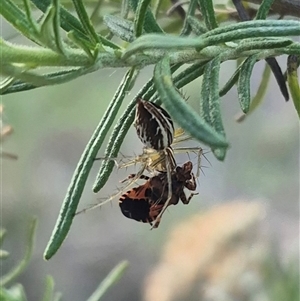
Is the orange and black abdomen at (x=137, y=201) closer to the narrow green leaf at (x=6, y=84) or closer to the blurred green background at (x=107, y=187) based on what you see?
the narrow green leaf at (x=6, y=84)

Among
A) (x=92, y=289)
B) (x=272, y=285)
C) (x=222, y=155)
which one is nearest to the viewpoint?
(x=222, y=155)

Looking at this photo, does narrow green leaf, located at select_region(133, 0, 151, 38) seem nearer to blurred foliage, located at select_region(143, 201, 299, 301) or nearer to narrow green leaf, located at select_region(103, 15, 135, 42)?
narrow green leaf, located at select_region(103, 15, 135, 42)

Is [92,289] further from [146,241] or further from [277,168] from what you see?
[277,168]

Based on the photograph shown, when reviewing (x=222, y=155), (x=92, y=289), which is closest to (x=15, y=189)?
(x=92, y=289)

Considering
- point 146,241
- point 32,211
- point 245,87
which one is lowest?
point 146,241

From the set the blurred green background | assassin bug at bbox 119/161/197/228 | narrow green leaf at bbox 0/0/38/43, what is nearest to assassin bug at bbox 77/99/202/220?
assassin bug at bbox 119/161/197/228

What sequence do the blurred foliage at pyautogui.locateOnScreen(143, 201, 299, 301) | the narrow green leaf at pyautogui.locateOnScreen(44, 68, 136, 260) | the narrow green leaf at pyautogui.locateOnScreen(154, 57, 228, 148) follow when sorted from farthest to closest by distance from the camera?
1. the blurred foliage at pyautogui.locateOnScreen(143, 201, 299, 301)
2. the narrow green leaf at pyautogui.locateOnScreen(44, 68, 136, 260)
3. the narrow green leaf at pyautogui.locateOnScreen(154, 57, 228, 148)
